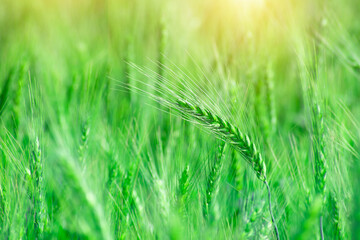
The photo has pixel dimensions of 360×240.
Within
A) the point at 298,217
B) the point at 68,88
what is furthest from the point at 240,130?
the point at 68,88

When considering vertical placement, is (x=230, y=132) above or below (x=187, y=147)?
above

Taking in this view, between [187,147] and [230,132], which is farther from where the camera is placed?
[187,147]

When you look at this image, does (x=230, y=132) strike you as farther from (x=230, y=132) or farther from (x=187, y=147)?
(x=187, y=147)

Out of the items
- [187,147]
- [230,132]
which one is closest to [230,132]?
[230,132]

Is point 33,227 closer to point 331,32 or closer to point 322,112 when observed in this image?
point 322,112
